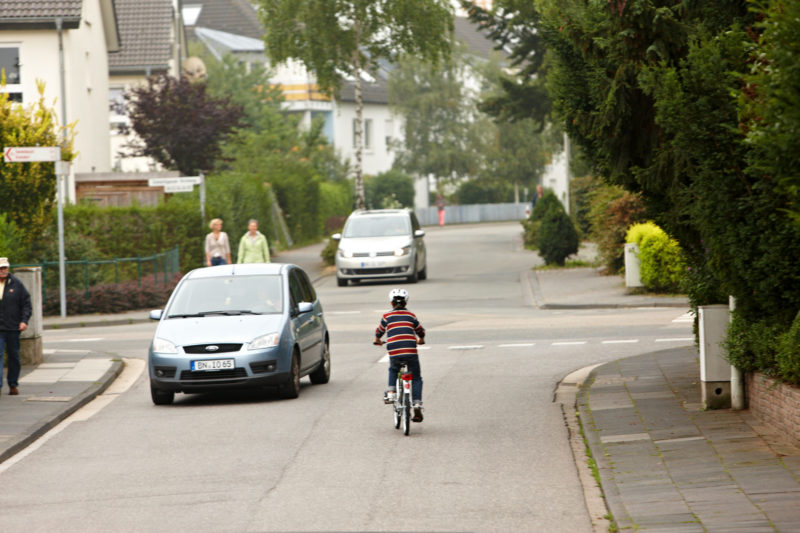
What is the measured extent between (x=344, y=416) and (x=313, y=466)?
9.08 feet

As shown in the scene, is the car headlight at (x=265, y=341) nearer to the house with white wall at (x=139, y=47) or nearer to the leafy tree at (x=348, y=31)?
the leafy tree at (x=348, y=31)

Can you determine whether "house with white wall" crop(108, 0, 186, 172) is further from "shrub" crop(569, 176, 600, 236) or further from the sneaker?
the sneaker

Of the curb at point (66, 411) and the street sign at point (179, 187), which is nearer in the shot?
the curb at point (66, 411)

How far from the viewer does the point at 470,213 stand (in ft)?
271

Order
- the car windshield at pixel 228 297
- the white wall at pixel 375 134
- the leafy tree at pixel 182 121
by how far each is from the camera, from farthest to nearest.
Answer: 1. the white wall at pixel 375 134
2. the leafy tree at pixel 182 121
3. the car windshield at pixel 228 297

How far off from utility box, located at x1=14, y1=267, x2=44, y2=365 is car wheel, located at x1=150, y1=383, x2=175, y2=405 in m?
4.04

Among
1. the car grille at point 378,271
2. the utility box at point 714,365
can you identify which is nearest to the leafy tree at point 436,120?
the car grille at point 378,271

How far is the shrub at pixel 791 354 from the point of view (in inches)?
381

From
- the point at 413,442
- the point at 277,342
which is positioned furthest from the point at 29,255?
the point at 413,442

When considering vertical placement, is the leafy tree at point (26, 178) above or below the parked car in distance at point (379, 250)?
above

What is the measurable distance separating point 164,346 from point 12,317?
2275 mm

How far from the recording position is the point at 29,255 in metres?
28.0

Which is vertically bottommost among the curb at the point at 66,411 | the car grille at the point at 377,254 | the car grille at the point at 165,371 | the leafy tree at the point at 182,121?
the curb at the point at 66,411

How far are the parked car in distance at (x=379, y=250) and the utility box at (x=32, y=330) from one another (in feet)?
47.5
